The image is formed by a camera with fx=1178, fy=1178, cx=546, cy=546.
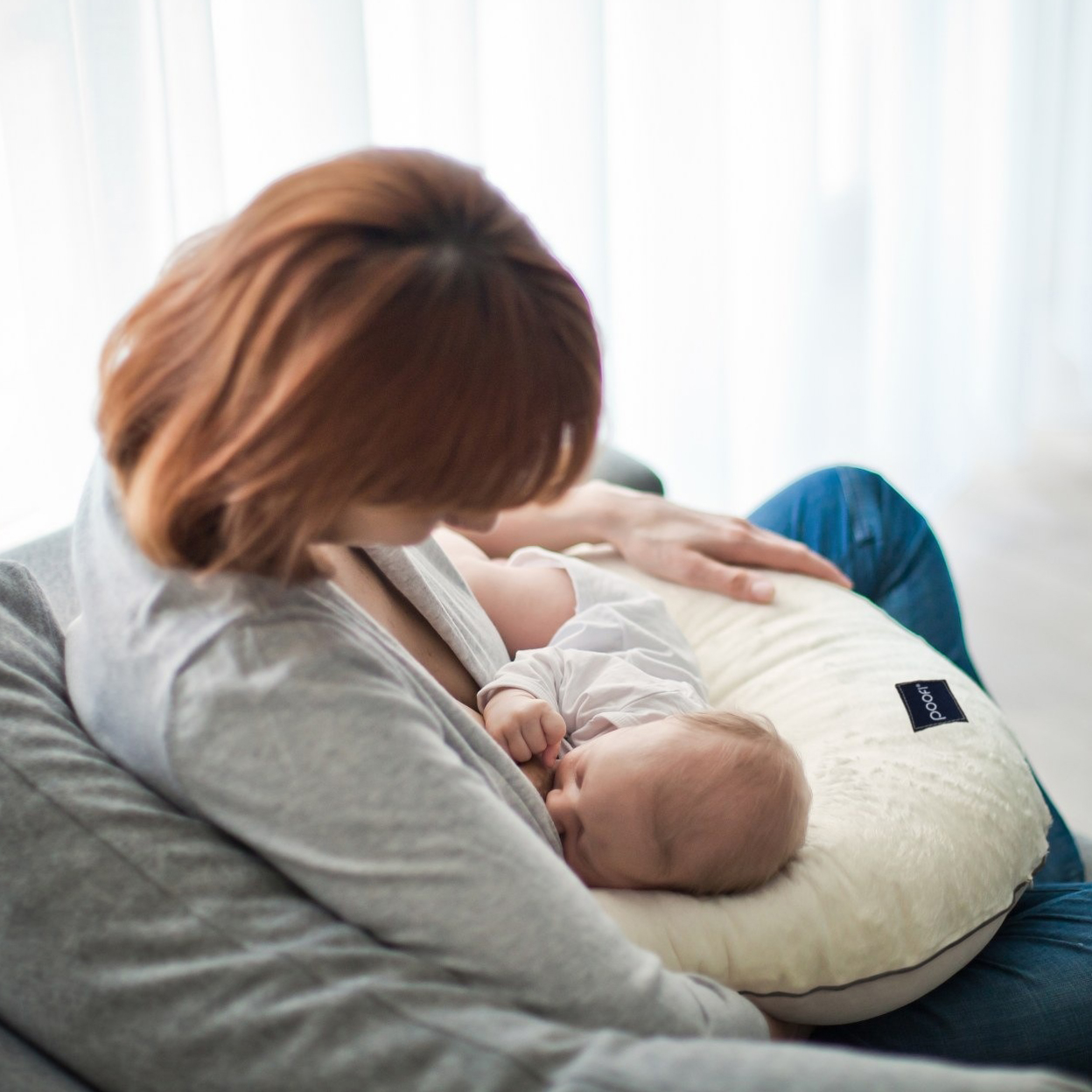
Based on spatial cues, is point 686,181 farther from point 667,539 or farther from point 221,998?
point 221,998

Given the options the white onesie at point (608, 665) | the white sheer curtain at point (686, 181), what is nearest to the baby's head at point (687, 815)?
the white onesie at point (608, 665)

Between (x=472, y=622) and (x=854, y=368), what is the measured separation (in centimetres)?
216

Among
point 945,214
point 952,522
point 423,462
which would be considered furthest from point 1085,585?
point 423,462

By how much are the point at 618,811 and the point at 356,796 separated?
0.38 metres

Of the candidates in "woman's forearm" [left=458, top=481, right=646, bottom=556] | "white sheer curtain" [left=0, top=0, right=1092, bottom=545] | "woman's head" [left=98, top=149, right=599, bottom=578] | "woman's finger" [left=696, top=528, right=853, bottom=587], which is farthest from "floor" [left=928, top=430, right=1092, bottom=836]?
"woman's head" [left=98, top=149, right=599, bottom=578]

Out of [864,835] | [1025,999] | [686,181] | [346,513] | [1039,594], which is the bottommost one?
[1039,594]

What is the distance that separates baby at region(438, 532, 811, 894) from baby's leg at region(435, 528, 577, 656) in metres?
0.17

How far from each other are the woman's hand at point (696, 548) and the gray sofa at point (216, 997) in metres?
0.86

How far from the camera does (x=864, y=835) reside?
43.1 inches

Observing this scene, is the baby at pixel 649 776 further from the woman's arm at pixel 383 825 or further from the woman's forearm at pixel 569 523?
the woman's forearm at pixel 569 523

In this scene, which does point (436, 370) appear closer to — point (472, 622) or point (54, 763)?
point (54, 763)

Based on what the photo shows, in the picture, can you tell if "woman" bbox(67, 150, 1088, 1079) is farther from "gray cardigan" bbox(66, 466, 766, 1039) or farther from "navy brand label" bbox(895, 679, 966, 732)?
"navy brand label" bbox(895, 679, 966, 732)

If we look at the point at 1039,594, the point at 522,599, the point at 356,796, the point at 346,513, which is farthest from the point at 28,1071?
the point at 1039,594

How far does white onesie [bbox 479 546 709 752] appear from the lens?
1.18 meters
